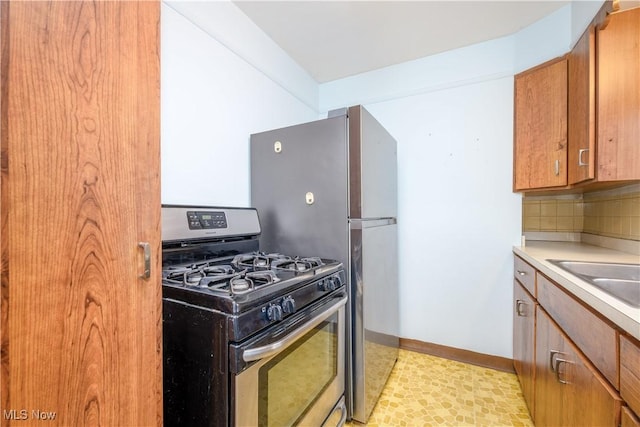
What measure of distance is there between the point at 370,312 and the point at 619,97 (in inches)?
62.3

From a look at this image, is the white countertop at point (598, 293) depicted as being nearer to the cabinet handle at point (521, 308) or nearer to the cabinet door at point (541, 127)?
the cabinet handle at point (521, 308)

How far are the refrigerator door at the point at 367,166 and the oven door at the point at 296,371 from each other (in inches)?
19.5

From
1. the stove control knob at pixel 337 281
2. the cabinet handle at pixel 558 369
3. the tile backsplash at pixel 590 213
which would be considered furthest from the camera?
the tile backsplash at pixel 590 213

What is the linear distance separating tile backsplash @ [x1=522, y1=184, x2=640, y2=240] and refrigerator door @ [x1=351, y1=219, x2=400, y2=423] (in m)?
1.33

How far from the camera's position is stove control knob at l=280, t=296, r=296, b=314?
91 cm

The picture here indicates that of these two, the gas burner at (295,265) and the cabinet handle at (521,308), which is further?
the cabinet handle at (521,308)

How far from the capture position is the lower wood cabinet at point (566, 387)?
75cm

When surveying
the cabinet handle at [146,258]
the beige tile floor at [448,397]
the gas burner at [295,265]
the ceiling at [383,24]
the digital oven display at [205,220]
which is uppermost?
the ceiling at [383,24]

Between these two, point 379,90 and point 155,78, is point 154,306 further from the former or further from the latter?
point 379,90

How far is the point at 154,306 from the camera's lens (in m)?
0.72

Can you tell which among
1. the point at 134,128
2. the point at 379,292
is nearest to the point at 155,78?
the point at 134,128

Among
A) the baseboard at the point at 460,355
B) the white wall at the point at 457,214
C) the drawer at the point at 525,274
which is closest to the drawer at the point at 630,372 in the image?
the drawer at the point at 525,274

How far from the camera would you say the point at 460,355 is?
2.08 m

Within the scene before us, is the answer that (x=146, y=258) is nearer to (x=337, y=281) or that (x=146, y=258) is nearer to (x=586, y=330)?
(x=337, y=281)
